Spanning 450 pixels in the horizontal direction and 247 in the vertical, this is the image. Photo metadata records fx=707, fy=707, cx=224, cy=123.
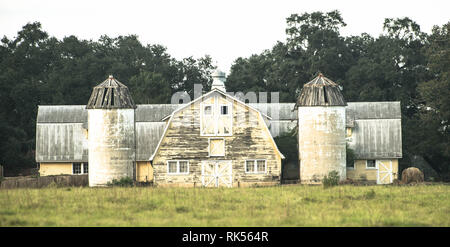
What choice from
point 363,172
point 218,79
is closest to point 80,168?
point 218,79

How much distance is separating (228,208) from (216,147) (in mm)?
17557

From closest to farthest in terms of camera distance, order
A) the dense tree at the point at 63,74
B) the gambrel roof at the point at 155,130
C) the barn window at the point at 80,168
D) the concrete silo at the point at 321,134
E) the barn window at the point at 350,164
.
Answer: the concrete silo at the point at 321,134 → the barn window at the point at 350,164 → the gambrel roof at the point at 155,130 → the barn window at the point at 80,168 → the dense tree at the point at 63,74

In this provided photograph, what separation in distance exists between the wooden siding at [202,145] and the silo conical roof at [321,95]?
3.16 metres

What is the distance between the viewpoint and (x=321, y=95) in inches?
1726

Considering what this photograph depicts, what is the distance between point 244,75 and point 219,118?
28.9 m

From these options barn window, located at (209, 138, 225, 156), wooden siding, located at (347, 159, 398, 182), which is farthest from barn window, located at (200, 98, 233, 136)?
wooden siding, located at (347, 159, 398, 182)

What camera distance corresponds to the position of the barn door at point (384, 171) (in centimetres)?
5029

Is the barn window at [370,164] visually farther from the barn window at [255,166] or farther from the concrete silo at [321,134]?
the barn window at [255,166]

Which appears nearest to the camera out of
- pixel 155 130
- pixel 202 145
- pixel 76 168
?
pixel 202 145

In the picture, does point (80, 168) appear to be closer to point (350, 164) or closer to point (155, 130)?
point (155, 130)

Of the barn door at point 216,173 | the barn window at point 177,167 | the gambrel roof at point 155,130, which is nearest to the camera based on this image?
the barn door at point 216,173

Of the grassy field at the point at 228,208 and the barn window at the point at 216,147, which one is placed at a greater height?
the barn window at the point at 216,147

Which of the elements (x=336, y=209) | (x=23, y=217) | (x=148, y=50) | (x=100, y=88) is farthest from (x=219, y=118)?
(x=148, y=50)

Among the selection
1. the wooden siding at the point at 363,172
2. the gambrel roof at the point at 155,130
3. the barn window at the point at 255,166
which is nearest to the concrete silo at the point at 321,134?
the barn window at the point at 255,166
